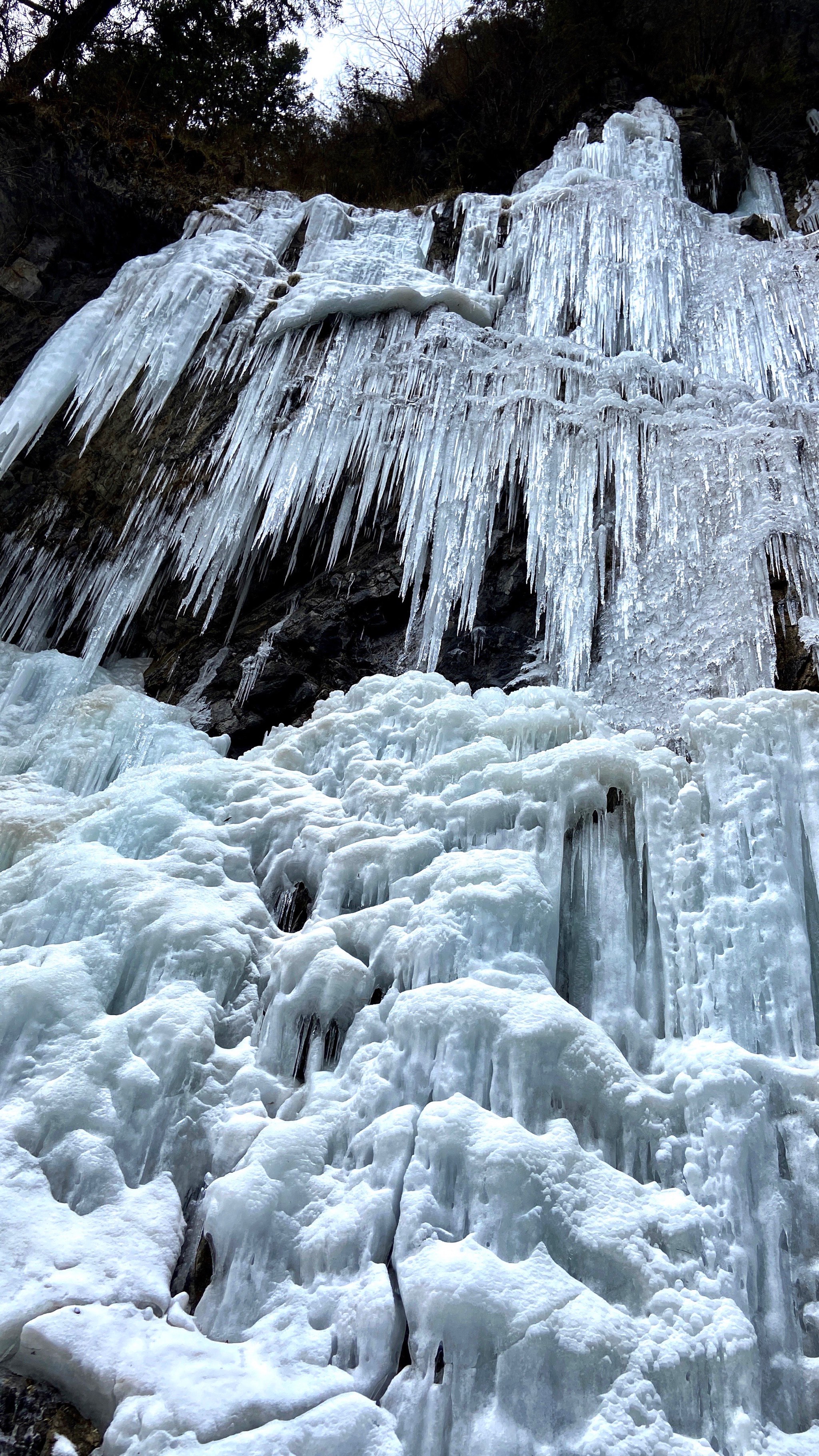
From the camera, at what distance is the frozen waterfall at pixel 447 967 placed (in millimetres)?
2576

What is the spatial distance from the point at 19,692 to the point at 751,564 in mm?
4985

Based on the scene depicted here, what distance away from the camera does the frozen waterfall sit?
8.45ft

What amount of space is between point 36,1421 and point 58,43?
37.6 feet

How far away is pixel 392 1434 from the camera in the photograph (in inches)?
95.3

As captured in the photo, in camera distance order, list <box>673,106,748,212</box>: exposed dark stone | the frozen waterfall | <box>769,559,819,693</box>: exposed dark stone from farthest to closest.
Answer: <box>673,106,748,212</box>: exposed dark stone < <box>769,559,819,693</box>: exposed dark stone < the frozen waterfall

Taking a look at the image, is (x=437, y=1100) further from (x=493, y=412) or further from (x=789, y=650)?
(x=493, y=412)

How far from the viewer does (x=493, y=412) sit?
6910 millimetres

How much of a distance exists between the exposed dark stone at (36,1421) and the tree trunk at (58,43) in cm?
1036

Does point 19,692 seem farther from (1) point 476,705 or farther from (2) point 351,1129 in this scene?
(2) point 351,1129

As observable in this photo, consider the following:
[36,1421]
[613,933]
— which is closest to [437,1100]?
[613,933]

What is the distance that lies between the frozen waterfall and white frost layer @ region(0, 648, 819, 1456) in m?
0.01

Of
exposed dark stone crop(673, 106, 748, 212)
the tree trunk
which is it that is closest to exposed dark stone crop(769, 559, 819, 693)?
exposed dark stone crop(673, 106, 748, 212)

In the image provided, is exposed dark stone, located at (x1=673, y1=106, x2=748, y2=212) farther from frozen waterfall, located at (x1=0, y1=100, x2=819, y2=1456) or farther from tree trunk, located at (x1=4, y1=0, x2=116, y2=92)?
tree trunk, located at (x1=4, y1=0, x2=116, y2=92)

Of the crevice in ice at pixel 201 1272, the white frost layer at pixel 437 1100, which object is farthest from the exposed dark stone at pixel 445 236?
the crevice in ice at pixel 201 1272
